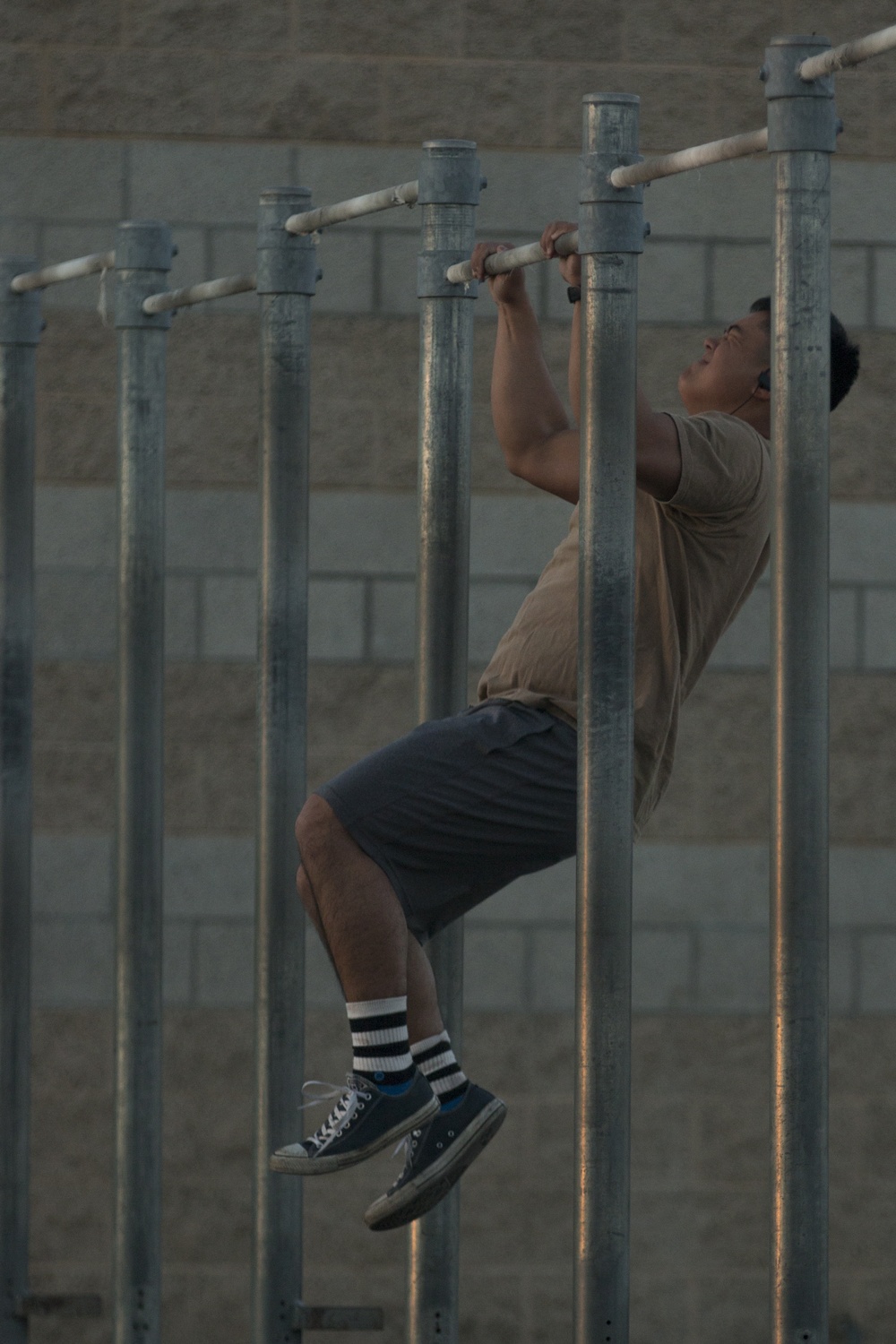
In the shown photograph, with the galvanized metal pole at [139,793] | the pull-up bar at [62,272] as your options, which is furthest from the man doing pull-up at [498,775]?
the pull-up bar at [62,272]

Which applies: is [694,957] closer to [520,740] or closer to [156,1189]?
[156,1189]

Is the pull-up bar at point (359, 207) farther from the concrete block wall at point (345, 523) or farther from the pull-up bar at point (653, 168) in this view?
the concrete block wall at point (345, 523)

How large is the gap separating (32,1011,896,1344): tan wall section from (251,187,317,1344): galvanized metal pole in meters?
1.66

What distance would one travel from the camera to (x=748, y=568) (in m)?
3.67

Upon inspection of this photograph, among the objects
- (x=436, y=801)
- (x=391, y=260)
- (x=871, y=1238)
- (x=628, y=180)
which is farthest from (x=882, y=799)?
(x=628, y=180)

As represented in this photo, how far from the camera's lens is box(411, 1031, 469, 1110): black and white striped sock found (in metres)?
3.48

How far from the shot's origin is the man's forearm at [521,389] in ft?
11.3

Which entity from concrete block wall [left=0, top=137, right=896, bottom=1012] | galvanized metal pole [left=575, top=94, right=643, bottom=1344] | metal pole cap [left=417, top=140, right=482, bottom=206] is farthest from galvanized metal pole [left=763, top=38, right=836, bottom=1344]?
concrete block wall [left=0, top=137, right=896, bottom=1012]

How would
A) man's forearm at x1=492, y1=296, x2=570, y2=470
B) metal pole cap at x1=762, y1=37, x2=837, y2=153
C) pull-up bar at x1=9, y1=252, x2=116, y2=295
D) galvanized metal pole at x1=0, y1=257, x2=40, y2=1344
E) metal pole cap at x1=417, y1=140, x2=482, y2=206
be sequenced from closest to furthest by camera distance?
metal pole cap at x1=762, y1=37, x2=837, y2=153 < man's forearm at x1=492, y1=296, x2=570, y2=470 < metal pole cap at x1=417, y1=140, x2=482, y2=206 < pull-up bar at x1=9, y1=252, x2=116, y2=295 < galvanized metal pole at x1=0, y1=257, x2=40, y2=1344

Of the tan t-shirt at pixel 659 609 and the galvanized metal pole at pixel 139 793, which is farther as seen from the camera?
the galvanized metal pole at pixel 139 793

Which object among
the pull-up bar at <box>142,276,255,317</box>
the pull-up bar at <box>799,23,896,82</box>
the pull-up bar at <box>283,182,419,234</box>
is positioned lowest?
the pull-up bar at <box>799,23,896,82</box>

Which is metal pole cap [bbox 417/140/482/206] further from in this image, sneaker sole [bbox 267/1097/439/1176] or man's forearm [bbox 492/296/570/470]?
sneaker sole [bbox 267/1097/439/1176]

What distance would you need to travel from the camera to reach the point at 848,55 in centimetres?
262

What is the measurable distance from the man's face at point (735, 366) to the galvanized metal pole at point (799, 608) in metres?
0.91
